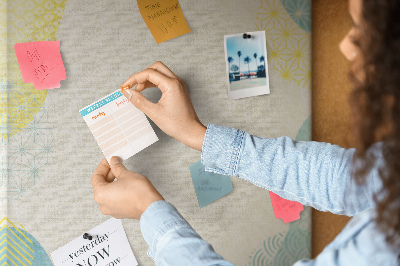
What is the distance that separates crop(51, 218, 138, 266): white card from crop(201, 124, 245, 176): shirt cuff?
0.27 metres

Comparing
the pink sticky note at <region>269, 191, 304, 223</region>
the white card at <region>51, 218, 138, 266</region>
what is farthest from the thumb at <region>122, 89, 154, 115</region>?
the pink sticky note at <region>269, 191, 304, 223</region>

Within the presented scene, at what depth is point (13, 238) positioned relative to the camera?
0.71m

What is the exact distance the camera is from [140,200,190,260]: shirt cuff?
1.69 ft

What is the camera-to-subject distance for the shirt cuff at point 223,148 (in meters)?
0.64

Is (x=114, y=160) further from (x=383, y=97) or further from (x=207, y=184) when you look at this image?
(x=383, y=97)

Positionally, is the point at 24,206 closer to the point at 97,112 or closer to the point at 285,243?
the point at 97,112

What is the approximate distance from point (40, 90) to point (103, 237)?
34 cm

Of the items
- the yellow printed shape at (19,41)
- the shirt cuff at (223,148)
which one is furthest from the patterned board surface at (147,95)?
the shirt cuff at (223,148)

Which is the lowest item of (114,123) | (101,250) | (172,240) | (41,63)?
(101,250)

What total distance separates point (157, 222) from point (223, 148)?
19 centimetres

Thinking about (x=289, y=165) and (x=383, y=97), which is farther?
(x=289, y=165)

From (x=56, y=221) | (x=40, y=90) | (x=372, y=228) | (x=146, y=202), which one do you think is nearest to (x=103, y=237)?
(x=56, y=221)

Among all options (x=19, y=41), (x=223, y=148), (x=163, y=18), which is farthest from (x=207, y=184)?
(x=19, y=41)

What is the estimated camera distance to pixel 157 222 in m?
0.53
